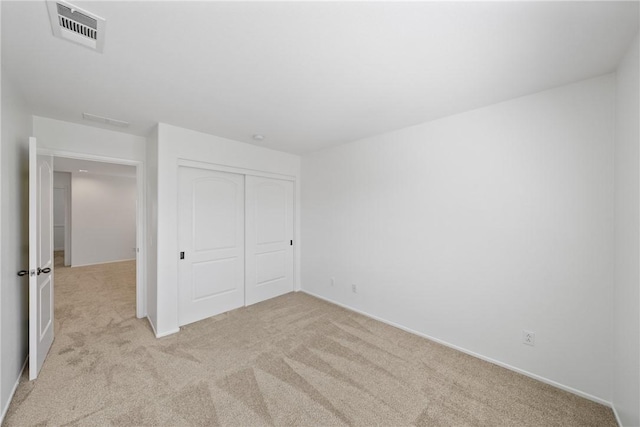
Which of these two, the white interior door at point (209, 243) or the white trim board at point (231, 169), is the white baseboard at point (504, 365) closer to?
the white interior door at point (209, 243)

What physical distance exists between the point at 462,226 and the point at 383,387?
1.66 meters

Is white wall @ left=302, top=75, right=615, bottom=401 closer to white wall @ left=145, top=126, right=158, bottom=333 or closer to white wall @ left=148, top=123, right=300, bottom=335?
white wall @ left=148, top=123, right=300, bottom=335

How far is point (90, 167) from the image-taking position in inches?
225

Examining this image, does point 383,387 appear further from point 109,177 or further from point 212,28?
point 109,177

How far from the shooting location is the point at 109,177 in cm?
673

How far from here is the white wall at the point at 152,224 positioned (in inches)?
111

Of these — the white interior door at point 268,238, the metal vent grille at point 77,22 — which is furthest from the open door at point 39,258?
the white interior door at point 268,238

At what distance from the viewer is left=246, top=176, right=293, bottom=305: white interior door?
3734 millimetres

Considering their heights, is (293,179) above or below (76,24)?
below

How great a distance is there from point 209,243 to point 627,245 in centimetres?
384

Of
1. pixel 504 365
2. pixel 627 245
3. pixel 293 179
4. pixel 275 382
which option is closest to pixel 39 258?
pixel 275 382

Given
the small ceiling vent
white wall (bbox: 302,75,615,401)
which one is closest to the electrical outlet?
white wall (bbox: 302,75,615,401)

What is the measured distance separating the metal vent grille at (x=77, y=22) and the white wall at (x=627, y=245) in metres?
3.06

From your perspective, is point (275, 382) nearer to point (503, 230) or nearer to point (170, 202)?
point (170, 202)
